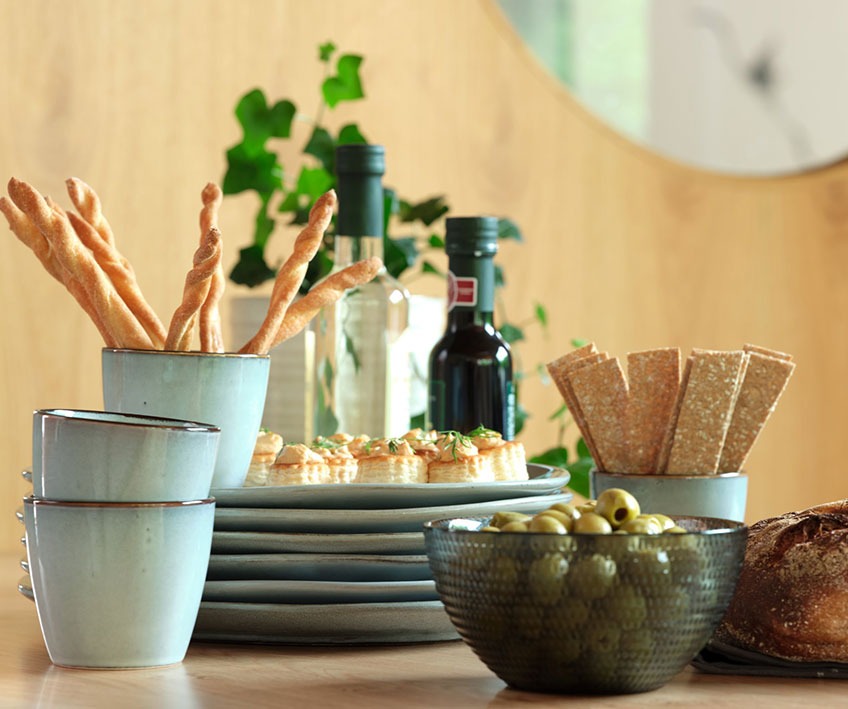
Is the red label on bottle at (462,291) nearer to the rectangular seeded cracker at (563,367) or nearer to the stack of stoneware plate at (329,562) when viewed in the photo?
the rectangular seeded cracker at (563,367)

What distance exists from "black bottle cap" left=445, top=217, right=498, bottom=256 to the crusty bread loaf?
389 millimetres

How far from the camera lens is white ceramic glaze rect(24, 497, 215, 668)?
696mm

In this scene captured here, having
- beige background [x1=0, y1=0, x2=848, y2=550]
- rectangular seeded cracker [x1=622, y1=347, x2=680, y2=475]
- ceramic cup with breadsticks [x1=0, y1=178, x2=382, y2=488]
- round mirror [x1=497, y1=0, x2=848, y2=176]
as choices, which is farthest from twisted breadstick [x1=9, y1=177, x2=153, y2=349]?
round mirror [x1=497, y1=0, x2=848, y2=176]

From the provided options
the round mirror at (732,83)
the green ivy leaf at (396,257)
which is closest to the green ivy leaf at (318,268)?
the green ivy leaf at (396,257)

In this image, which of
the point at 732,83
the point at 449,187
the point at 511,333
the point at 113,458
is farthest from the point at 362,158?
the point at 732,83

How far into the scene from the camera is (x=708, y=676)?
716mm

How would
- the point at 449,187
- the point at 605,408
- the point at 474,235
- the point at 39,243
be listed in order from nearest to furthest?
1. the point at 39,243
2. the point at 605,408
3. the point at 474,235
4. the point at 449,187

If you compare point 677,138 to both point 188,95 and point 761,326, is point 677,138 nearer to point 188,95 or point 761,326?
point 761,326

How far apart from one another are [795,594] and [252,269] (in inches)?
42.6

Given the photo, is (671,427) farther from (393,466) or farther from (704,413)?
(393,466)

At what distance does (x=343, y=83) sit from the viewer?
5.95ft

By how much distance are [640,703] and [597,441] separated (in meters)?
0.33

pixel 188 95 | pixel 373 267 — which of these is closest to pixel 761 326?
pixel 188 95

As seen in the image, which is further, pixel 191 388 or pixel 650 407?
pixel 650 407
